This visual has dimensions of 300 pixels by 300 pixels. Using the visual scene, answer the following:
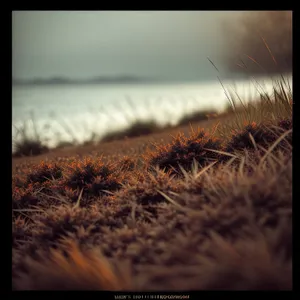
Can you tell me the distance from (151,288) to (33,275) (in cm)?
60

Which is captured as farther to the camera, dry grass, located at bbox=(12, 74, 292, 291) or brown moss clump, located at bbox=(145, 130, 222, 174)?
brown moss clump, located at bbox=(145, 130, 222, 174)

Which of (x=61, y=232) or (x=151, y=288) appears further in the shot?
(x=61, y=232)

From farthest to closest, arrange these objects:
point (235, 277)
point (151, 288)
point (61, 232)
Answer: point (61, 232), point (151, 288), point (235, 277)

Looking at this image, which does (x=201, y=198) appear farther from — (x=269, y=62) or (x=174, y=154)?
(x=269, y=62)

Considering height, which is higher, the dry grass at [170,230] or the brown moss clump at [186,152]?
the brown moss clump at [186,152]

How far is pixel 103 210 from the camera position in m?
2.03

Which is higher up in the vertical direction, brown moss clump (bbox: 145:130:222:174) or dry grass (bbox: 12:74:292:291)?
brown moss clump (bbox: 145:130:222:174)

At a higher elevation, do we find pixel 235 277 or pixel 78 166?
pixel 78 166

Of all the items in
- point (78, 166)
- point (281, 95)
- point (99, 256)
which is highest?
point (281, 95)

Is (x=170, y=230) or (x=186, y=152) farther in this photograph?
(x=186, y=152)

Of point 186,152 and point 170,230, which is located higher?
point 186,152

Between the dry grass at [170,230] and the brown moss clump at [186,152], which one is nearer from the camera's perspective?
the dry grass at [170,230]
